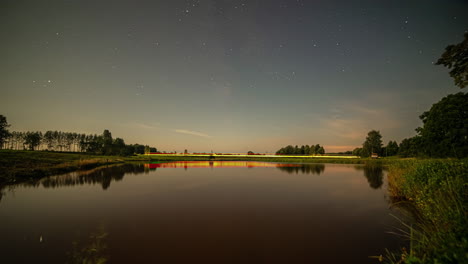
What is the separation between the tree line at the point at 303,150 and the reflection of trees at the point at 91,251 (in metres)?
150

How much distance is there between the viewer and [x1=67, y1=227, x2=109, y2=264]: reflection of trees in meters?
5.72

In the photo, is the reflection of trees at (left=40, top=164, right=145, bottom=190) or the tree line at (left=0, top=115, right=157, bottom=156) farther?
the tree line at (left=0, top=115, right=157, bottom=156)

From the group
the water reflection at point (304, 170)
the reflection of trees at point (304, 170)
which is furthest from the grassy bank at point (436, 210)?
the reflection of trees at point (304, 170)

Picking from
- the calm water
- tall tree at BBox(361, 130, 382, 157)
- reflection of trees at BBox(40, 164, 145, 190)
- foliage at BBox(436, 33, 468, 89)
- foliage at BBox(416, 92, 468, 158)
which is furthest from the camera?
tall tree at BBox(361, 130, 382, 157)

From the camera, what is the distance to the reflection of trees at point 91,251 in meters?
5.72

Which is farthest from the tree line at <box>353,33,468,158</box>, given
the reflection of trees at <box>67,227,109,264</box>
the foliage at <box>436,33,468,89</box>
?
the reflection of trees at <box>67,227,109,264</box>

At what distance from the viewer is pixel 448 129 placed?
23.9 metres

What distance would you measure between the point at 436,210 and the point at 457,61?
13789 mm

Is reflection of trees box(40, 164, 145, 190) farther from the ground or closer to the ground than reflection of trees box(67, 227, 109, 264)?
closer to the ground

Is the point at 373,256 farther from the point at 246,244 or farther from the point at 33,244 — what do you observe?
the point at 33,244

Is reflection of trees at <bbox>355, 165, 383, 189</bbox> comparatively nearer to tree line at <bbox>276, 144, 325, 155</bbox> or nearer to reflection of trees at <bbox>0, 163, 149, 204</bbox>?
reflection of trees at <bbox>0, 163, 149, 204</bbox>

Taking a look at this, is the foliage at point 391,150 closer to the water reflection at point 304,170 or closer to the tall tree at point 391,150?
the tall tree at point 391,150

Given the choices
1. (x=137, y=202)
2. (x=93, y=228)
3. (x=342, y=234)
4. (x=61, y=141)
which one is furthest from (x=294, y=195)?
(x=61, y=141)

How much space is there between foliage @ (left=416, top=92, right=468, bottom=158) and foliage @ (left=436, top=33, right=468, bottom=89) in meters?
16.6
